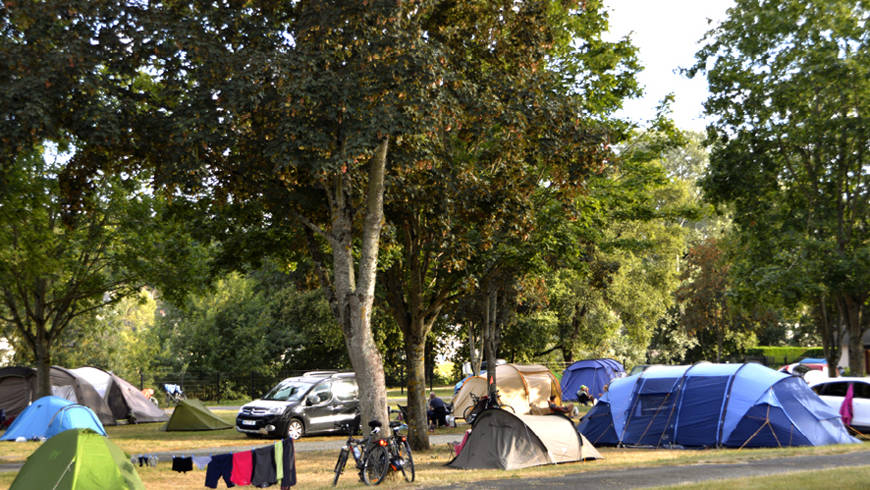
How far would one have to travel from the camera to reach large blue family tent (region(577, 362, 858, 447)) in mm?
18203

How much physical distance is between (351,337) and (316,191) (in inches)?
125

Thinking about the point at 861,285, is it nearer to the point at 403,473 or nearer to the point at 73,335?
the point at 403,473

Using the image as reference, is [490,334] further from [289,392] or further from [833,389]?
[833,389]

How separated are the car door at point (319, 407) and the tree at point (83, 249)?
510 centimetres

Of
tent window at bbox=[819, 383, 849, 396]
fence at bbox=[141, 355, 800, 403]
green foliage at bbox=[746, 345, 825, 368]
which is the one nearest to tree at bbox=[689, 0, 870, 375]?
tent window at bbox=[819, 383, 849, 396]

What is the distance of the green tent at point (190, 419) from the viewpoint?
2536cm

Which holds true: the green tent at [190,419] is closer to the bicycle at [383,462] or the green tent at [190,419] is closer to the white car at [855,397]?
the bicycle at [383,462]

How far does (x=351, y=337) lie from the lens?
47.6ft

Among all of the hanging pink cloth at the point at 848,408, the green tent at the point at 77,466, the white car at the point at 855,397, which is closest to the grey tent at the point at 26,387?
the green tent at the point at 77,466

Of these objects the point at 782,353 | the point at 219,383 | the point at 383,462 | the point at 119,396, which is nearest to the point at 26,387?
the point at 119,396

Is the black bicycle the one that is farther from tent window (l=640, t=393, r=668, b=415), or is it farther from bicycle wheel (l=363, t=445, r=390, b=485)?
tent window (l=640, t=393, r=668, b=415)

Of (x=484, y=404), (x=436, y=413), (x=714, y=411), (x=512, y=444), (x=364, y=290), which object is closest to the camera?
(x=364, y=290)

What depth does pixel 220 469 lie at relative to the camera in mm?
12008

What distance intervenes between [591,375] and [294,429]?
17.4m
